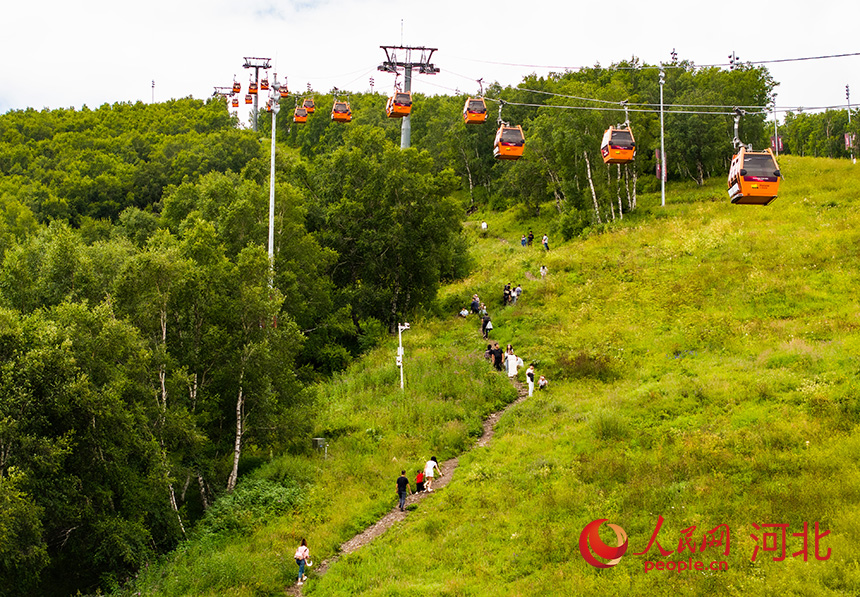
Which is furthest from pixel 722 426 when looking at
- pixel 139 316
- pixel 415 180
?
pixel 415 180

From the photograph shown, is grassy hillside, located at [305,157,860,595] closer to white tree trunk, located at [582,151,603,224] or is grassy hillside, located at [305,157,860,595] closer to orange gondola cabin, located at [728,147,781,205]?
orange gondola cabin, located at [728,147,781,205]

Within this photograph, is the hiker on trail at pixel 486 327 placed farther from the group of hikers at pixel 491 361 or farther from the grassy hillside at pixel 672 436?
the grassy hillside at pixel 672 436

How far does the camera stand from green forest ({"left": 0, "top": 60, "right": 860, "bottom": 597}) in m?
20.5

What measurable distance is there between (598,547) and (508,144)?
19756 mm

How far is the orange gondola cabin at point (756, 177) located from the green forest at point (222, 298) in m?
13.8

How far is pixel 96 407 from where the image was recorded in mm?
20547

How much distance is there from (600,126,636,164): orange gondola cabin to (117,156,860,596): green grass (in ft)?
30.6

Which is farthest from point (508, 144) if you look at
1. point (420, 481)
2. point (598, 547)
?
point (598, 547)

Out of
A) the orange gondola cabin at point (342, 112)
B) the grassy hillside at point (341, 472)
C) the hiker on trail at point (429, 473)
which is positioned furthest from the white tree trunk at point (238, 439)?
the orange gondola cabin at point (342, 112)

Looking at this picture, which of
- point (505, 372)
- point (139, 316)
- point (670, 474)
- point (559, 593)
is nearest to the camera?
point (559, 593)

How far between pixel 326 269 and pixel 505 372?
16768 millimetres

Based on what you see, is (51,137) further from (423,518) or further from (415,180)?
(423,518)

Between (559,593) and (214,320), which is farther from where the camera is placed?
(214,320)

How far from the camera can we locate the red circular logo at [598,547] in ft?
57.8
